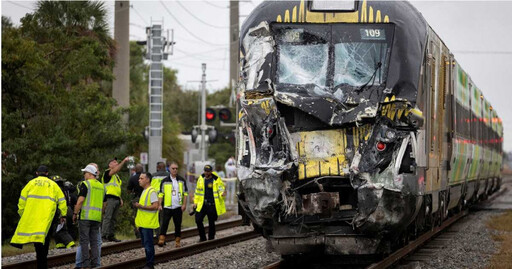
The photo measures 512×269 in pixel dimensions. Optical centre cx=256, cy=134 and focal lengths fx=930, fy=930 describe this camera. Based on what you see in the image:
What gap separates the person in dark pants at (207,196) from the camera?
1925cm

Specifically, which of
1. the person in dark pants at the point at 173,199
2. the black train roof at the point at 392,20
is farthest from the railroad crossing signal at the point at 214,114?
the black train roof at the point at 392,20

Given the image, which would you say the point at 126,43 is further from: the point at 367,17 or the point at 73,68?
the point at 367,17

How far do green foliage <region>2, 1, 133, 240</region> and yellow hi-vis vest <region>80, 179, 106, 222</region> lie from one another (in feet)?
35.3

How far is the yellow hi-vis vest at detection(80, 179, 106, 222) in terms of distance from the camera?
523 inches

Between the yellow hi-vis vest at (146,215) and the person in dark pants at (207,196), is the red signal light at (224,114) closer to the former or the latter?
the person in dark pants at (207,196)

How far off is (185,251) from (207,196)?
8.83 feet

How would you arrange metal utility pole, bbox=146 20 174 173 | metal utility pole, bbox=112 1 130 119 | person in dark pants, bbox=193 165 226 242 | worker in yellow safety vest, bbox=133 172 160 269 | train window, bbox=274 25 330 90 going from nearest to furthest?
train window, bbox=274 25 330 90 → worker in yellow safety vest, bbox=133 172 160 269 → person in dark pants, bbox=193 165 226 242 → metal utility pole, bbox=146 20 174 173 → metal utility pole, bbox=112 1 130 119

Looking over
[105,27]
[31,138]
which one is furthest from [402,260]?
[105,27]

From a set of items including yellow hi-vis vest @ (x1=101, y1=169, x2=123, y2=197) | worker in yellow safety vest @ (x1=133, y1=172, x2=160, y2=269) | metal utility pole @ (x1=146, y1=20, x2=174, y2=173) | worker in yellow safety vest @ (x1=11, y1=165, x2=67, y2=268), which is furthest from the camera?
metal utility pole @ (x1=146, y1=20, x2=174, y2=173)

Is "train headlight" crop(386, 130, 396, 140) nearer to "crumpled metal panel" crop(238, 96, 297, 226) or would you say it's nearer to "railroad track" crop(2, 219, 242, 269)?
"crumpled metal panel" crop(238, 96, 297, 226)

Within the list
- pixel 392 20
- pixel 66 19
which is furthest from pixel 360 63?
pixel 66 19

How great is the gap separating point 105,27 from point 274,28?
860 inches

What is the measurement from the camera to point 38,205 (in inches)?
499

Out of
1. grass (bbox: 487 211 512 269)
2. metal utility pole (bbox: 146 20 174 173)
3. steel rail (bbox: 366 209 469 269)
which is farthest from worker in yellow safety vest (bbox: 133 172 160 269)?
metal utility pole (bbox: 146 20 174 173)
